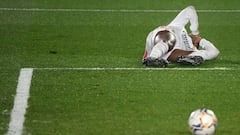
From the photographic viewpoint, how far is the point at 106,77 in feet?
40.1

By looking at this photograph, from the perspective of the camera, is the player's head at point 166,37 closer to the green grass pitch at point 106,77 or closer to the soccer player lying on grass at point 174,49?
the soccer player lying on grass at point 174,49

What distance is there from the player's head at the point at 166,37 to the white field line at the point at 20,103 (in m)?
1.79

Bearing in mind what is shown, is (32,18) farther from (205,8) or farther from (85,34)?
(205,8)

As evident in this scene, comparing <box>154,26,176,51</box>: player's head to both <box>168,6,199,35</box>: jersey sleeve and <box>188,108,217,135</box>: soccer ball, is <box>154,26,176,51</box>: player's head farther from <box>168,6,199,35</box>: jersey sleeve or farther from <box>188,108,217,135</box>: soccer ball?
<box>188,108,217,135</box>: soccer ball

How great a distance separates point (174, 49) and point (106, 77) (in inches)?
52.1

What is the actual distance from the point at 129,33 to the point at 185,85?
399 cm

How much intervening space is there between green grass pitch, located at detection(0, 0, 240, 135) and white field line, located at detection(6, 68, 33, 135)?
7 cm

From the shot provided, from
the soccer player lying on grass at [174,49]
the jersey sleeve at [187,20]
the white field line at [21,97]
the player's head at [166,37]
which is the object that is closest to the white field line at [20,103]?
the white field line at [21,97]

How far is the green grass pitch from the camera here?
9945 mm

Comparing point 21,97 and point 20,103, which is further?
point 21,97

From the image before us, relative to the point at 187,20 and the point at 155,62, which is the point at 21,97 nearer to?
the point at 155,62

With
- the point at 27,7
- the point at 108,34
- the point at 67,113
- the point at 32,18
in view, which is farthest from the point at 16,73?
the point at 27,7

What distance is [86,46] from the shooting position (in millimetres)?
14477

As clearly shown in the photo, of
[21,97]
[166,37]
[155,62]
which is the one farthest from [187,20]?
[21,97]
